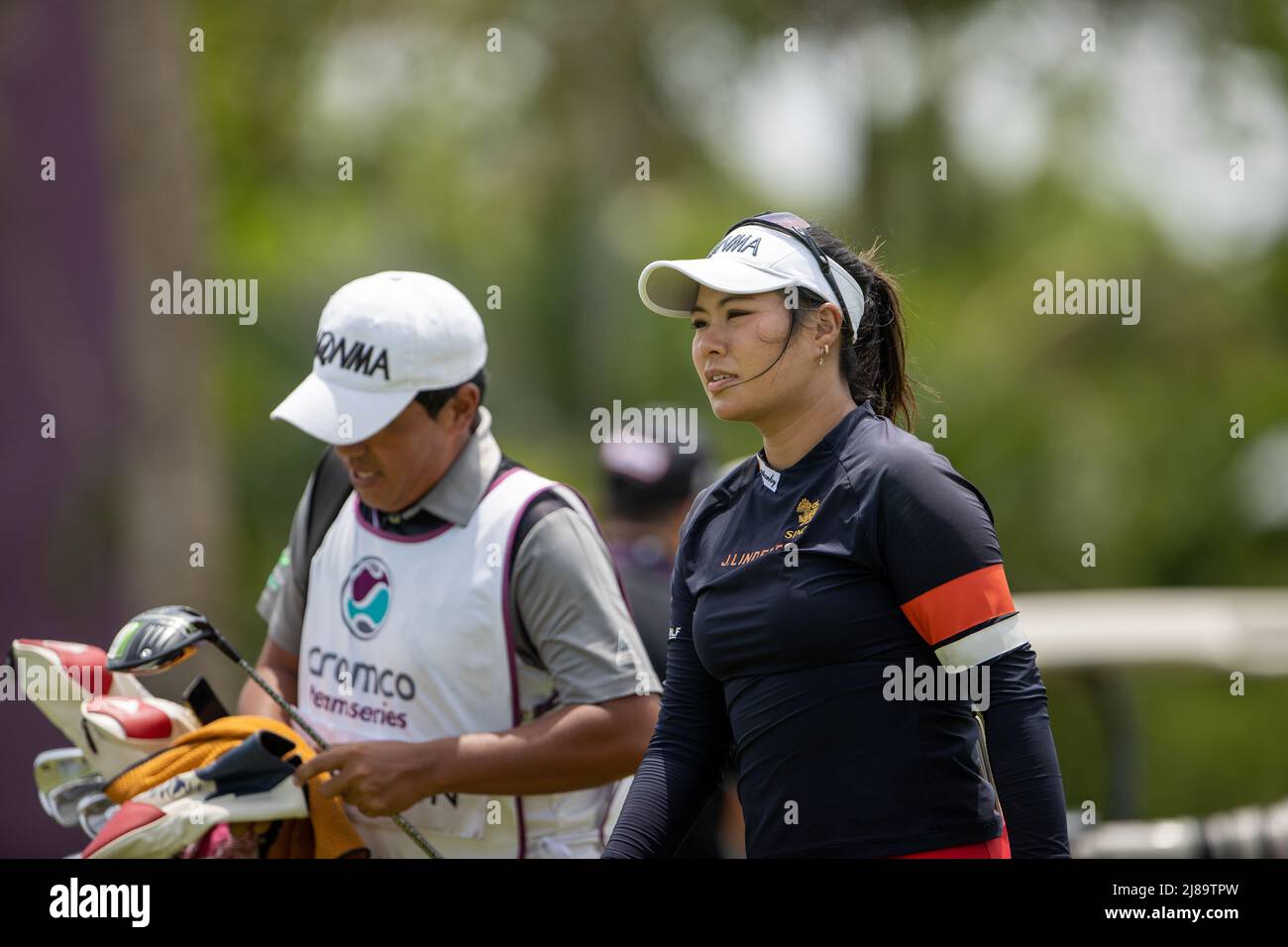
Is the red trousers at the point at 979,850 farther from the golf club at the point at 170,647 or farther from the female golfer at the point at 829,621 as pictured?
the golf club at the point at 170,647

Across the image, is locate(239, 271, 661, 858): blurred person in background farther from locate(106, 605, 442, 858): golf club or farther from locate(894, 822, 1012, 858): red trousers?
locate(894, 822, 1012, 858): red trousers

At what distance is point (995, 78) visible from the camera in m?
15.7

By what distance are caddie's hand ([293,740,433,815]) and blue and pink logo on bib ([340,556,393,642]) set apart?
298mm

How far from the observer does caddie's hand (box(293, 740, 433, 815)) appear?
3.37 meters

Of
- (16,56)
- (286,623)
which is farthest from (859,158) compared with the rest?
(286,623)

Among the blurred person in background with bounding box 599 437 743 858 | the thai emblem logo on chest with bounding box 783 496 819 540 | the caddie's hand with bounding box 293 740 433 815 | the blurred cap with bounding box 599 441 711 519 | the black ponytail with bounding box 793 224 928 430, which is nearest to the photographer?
the thai emblem logo on chest with bounding box 783 496 819 540

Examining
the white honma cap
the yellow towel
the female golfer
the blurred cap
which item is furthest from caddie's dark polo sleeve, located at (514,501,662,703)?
the blurred cap

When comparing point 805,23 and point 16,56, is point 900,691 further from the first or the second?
point 805,23

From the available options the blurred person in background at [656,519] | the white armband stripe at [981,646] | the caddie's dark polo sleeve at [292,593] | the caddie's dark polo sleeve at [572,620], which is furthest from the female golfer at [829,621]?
the blurred person in background at [656,519]

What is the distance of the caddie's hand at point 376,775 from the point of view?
3.37 metres

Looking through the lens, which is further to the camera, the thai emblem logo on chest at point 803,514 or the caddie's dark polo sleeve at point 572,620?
the caddie's dark polo sleeve at point 572,620

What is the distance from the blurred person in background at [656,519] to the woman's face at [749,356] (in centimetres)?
202

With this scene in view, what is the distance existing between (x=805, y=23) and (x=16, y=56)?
27.3 feet

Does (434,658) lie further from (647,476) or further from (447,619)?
(647,476)
